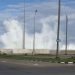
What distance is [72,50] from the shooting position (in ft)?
362

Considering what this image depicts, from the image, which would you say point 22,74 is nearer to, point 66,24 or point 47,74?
point 47,74

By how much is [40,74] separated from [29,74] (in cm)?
72

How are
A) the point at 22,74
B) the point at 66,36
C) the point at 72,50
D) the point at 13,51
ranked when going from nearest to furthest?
the point at 22,74
the point at 66,36
the point at 13,51
the point at 72,50

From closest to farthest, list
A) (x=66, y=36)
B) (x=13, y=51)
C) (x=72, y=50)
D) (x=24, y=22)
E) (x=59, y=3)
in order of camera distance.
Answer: (x=59, y=3)
(x=24, y=22)
(x=66, y=36)
(x=13, y=51)
(x=72, y=50)

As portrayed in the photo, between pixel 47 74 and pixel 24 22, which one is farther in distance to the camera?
pixel 24 22

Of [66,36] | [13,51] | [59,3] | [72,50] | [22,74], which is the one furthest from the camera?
[72,50]

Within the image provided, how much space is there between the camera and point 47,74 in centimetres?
2358

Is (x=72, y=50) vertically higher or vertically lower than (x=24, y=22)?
lower

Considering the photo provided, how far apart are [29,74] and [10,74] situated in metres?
1.25

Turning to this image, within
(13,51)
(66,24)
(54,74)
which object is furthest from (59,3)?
(13,51)

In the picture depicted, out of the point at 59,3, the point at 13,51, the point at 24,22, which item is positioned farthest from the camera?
the point at 13,51

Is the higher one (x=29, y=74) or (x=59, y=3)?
(x=59, y=3)

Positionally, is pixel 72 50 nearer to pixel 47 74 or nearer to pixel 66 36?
pixel 66 36

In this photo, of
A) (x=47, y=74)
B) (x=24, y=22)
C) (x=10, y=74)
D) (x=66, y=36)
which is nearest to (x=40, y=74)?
(x=47, y=74)
